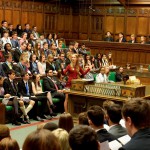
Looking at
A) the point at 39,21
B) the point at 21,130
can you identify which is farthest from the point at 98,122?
the point at 39,21

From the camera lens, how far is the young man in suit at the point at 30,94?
881cm

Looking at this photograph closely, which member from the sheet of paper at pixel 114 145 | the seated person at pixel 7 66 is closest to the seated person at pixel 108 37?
the seated person at pixel 7 66

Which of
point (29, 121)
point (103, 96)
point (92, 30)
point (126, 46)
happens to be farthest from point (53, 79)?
point (92, 30)

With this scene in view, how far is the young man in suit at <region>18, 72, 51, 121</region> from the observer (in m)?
8.81

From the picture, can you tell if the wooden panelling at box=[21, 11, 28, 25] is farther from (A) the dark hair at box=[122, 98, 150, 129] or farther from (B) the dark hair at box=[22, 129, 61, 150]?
(B) the dark hair at box=[22, 129, 61, 150]

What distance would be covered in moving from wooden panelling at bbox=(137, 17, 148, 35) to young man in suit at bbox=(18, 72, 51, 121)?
32.4ft

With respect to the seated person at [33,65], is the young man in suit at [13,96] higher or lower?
lower

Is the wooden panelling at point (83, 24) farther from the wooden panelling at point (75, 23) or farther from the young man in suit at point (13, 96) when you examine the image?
the young man in suit at point (13, 96)

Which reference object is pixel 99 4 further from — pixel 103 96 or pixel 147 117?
pixel 147 117

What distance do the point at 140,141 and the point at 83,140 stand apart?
0.47 metres

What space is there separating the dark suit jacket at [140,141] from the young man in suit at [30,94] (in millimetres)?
6413

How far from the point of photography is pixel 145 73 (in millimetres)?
13109

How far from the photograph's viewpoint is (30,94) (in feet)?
29.7

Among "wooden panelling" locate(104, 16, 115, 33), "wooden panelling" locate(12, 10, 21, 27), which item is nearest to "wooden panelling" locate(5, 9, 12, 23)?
"wooden panelling" locate(12, 10, 21, 27)
